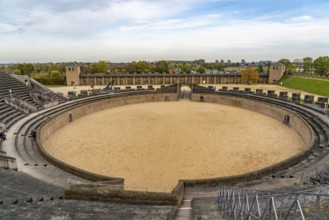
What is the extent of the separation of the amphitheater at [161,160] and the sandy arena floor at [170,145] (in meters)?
0.09

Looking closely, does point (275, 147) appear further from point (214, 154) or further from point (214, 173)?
point (214, 173)

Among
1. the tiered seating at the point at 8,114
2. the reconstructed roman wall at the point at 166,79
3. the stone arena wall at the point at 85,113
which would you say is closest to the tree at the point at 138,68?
the reconstructed roman wall at the point at 166,79

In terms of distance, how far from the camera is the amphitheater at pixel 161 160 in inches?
298

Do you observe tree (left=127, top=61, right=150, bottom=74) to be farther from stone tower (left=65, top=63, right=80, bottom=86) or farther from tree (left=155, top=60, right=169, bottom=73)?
stone tower (left=65, top=63, right=80, bottom=86)

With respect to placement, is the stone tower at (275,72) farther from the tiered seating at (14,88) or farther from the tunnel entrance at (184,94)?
the tiered seating at (14,88)

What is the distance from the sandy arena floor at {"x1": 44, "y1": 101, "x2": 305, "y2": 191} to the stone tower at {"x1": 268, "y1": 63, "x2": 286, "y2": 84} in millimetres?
37614

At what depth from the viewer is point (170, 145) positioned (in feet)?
63.4

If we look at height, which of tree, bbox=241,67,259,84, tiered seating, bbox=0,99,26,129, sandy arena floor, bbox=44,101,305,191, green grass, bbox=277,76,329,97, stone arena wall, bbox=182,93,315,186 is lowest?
sandy arena floor, bbox=44,101,305,191

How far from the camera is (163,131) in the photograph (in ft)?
76.3

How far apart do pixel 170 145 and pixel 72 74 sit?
159 ft

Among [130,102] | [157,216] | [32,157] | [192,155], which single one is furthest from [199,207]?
[130,102]

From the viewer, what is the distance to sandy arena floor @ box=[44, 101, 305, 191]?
15.0 metres

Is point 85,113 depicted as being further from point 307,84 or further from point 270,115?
point 307,84

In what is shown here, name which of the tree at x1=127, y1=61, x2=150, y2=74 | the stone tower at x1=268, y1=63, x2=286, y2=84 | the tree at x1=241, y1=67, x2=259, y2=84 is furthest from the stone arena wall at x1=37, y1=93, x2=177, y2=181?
the tree at x1=127, y1=61, x2=150, y2=74
